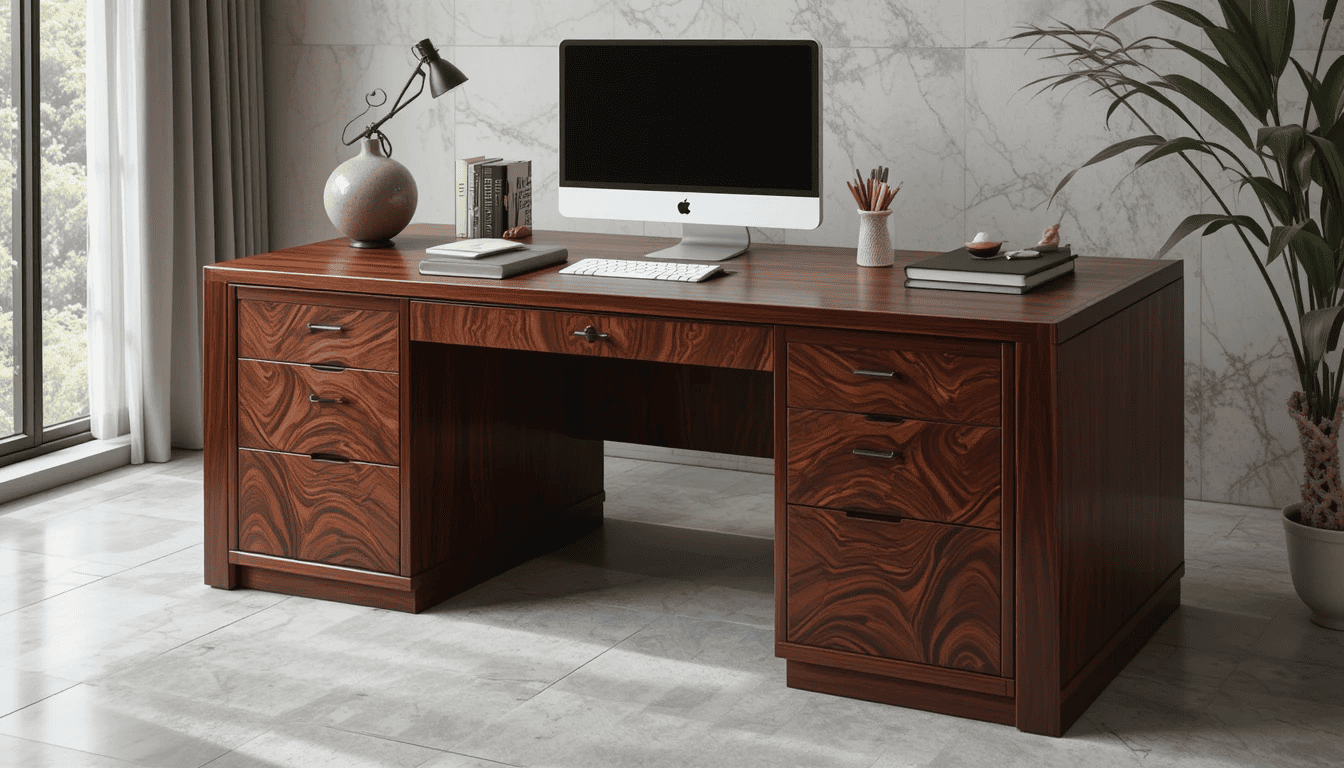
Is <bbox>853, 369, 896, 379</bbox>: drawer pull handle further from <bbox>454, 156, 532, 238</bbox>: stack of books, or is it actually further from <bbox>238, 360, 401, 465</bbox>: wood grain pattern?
<bbox>454, 156, 532, 238</bbox>: stack of books

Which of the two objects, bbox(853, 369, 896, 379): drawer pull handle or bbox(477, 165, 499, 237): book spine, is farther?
bbox(477, 165, 499, 237): book spine

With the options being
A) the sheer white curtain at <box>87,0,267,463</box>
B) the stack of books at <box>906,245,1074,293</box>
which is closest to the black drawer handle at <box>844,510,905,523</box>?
the stack of books at <box>906,245,1074,293</box>

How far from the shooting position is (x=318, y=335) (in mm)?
3070

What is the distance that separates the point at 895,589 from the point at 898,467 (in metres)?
0.22

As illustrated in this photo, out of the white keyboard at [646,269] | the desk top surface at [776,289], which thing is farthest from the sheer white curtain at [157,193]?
the white keyboard at [646,269]

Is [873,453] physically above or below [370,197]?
below

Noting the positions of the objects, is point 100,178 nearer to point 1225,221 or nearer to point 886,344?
point 886,344

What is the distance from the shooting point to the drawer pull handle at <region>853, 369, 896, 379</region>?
2.51 metres

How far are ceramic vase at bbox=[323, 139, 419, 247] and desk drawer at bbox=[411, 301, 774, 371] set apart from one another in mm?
486

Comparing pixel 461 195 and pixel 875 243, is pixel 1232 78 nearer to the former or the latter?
pixel 875 243

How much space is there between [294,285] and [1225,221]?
1.92m

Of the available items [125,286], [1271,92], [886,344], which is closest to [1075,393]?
[886,344]

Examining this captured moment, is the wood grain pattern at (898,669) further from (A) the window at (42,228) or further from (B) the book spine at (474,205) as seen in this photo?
(A) the window at (42,228)

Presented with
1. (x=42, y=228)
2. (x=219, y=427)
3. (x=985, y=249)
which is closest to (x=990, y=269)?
(x=985, y=249)
